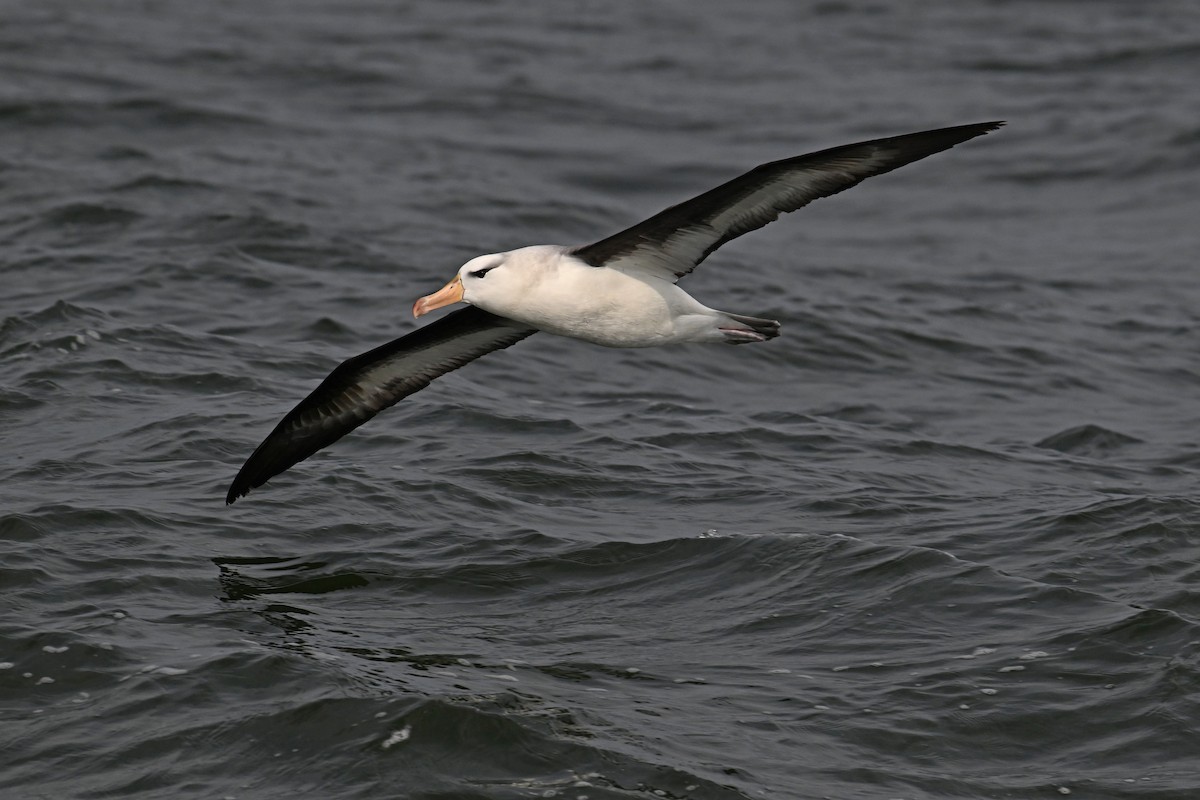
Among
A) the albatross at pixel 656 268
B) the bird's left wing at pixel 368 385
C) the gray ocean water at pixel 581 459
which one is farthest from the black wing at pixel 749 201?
the gray ocean water at pixel 581 459

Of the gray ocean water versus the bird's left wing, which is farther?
the bird's left wing

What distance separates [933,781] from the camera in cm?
798

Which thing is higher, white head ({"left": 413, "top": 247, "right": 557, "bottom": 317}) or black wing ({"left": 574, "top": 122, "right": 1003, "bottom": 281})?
black wing ({"left": 574, "top": 122, "right": 1003, "bottom": 281})

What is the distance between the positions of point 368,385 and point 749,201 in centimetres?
307

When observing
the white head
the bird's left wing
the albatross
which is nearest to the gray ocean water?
the bird's left wing

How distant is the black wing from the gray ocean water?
80.1 inches

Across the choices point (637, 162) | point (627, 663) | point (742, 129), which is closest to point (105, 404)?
point (627, 663)

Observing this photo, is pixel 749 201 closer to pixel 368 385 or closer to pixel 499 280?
pixel 499 280

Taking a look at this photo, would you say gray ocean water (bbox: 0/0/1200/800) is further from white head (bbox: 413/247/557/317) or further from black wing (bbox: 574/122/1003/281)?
black wing (bbox: 574/122/1003/281)

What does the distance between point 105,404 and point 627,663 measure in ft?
17.2

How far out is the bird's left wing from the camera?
34.5ft

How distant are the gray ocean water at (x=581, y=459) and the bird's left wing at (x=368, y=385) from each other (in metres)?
0.38

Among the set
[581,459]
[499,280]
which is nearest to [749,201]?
[499,280]

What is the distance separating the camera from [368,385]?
10.8 m
